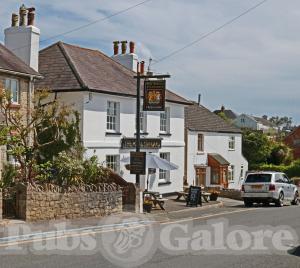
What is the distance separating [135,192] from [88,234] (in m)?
7.12

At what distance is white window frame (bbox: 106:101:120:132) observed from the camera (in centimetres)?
2930

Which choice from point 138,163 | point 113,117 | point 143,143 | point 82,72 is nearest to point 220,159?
point 143,143

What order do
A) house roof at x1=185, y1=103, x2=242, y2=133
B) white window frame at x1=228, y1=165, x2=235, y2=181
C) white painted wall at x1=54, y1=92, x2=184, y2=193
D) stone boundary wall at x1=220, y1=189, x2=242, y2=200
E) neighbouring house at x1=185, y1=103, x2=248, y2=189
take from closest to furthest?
white painted wall at x1=54, y1=92, x2=184, y2=193
stone boundary wall at x1=220, y1=189, x2=242, y2=200
neighbouring house at x1=185, y1=103, x2=248, y2=189
house roof at x1=185, y1=103, x2=242, y2=133
white window frame at x1=228, y1=165, x2=235, y2=181

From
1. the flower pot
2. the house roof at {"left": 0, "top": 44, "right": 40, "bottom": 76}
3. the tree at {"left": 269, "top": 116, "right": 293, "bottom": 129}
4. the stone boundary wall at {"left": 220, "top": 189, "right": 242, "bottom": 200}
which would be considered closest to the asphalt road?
the flower pot

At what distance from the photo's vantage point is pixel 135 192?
22.7 metres

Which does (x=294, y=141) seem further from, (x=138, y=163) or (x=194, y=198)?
(x=138, y=163)

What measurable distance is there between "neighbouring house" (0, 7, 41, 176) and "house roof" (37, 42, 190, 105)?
1.63 meters

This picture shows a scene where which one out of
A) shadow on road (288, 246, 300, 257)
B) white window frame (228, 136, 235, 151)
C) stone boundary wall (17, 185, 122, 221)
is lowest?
shadow on road (288, 246, 300, 257)

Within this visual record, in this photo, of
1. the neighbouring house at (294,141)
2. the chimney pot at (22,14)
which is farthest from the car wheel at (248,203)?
the neighbouring house at (294,141)

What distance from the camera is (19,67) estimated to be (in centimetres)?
2583

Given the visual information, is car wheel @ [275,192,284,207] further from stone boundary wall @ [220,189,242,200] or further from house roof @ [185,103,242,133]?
house roof @ [185,103,242,133]

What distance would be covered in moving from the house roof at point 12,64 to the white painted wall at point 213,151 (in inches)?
611

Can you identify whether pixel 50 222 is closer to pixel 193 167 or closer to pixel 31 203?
pixel 31 203

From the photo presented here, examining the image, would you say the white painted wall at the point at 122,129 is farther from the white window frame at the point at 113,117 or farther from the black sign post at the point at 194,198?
the black sign post at the point at 194,198
